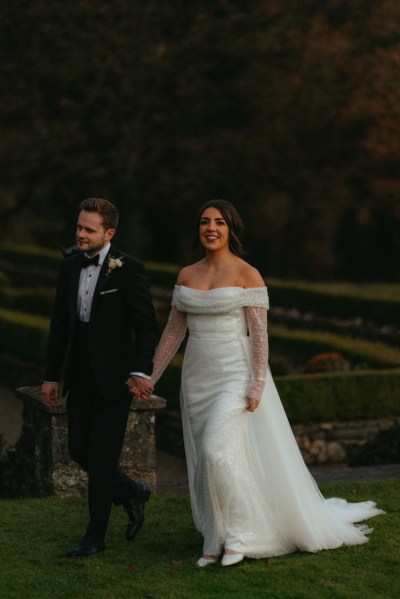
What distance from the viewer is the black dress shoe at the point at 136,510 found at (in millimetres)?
6520

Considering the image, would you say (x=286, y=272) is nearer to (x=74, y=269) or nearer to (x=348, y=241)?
(x=348, y=241)

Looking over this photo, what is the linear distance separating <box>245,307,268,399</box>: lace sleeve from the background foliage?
16.8 metres

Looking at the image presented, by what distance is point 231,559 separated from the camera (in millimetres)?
5973

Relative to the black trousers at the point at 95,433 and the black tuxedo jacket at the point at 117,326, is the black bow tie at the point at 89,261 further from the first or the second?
the black trousers at the point at 95,433

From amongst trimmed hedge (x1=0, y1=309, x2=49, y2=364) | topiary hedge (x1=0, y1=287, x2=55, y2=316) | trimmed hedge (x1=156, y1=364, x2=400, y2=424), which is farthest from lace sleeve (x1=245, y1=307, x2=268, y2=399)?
topiary hedge (x1=0, y1=287, x2=55, y2=316)

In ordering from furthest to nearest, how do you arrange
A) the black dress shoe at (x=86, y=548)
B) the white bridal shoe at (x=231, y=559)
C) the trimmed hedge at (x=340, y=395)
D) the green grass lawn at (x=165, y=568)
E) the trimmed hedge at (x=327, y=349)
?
1. the trimmed hedge at (x=327, y=349)
2. the trimmed hedge at (x=340, y=395)
3. the black dress shoe at (x=86, y=548)
4. the white bridal shoe at (x=231, y=559)
5. the green grass lawn at (x=165, y=568)

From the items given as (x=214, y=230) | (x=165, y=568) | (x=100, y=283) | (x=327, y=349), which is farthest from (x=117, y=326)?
(x=327, y=349)

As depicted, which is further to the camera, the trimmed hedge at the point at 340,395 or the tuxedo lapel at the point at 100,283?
the trimmed hedge at the point at 340,395

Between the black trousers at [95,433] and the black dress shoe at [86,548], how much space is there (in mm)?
29

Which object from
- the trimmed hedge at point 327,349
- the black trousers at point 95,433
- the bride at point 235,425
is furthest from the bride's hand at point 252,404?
the trimmed hedge at point 327,349

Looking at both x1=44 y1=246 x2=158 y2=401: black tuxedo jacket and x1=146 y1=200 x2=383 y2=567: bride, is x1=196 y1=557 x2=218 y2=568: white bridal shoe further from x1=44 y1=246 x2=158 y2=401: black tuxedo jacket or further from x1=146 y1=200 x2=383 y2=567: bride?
x1=44 y1=246 x2=158 y2=401: black tuxedo jacket

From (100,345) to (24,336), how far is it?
8.60 meters

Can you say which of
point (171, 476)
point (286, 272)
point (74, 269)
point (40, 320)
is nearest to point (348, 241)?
point (286, 272)

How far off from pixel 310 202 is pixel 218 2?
Result: 26.7 feet
